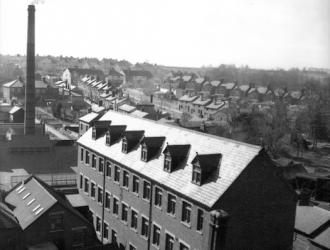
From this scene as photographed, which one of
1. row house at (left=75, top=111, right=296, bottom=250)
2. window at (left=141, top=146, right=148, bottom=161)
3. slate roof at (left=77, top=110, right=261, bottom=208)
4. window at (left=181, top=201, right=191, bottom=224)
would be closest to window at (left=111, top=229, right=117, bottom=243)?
row house at (left=75, top=111, right=296, bottom=250)

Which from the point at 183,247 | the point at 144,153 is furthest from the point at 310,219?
the point at 144,153

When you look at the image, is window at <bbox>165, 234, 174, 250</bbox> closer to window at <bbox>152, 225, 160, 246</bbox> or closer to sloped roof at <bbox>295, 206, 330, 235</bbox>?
window at <bbox>152, 225, 160, 246</bbox>

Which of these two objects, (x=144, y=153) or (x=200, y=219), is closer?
(x=200, y=219)

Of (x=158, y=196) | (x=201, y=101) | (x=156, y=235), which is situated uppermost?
(x=201, y=101)

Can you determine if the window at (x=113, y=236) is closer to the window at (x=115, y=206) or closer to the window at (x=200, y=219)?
the window at (x=115, y=206)

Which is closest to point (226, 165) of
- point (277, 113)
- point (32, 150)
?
point (32, 150)

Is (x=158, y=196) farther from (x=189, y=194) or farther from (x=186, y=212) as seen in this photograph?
(x=189, y=194)
